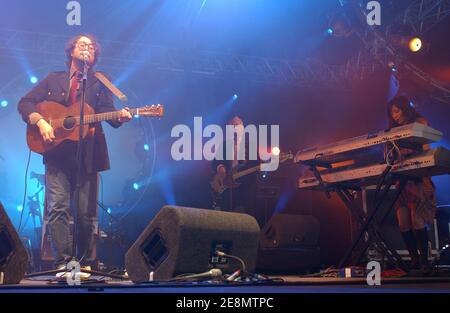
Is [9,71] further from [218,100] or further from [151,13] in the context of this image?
[218,100]

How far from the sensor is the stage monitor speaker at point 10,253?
2514 mm

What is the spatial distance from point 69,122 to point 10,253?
4.51ft

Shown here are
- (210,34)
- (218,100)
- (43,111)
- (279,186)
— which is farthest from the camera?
(218,100)

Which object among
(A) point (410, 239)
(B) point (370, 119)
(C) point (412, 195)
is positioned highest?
(B) point (370, 119)

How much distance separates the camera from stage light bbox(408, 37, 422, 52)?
5.27 meters

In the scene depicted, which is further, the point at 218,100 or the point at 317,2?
the point at 218,100

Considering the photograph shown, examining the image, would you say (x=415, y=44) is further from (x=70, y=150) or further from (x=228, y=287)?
(x=228, y=287)

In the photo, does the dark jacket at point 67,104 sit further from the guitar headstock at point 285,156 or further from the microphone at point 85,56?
the guitar headstock at point 285,156

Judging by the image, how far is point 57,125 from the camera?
3.74 meters

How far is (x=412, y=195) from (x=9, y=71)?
4.96 m
